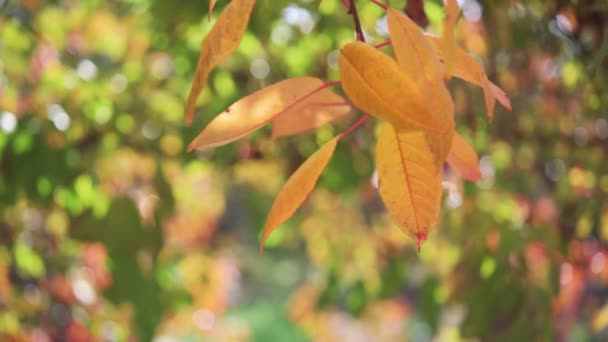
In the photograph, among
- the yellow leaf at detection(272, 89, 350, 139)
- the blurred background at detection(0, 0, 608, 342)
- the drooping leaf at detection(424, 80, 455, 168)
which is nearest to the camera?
the drooping leaf at detection(424, 80, 455, 168)

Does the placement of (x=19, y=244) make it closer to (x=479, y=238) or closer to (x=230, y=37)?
(x=479, y=238)

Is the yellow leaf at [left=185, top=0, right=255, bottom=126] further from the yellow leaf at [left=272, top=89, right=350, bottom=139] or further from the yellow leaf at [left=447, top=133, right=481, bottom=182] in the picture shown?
the yellow leaf at [left=447, top=133, right=481, bottom=182]

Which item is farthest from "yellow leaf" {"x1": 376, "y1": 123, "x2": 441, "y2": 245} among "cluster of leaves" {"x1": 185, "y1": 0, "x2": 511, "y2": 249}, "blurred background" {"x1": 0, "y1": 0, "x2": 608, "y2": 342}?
"blurred background" {"x1": 0, "y1": 0, "x2": 608, "y2": 342}

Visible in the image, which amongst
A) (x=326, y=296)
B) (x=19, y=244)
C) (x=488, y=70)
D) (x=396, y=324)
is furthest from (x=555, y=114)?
(x=396, y=324)

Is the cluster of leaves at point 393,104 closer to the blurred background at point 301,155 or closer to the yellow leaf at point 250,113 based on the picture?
the yellow leaf at point 250,113

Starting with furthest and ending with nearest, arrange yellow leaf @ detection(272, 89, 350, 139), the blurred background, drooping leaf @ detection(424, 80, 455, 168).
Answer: the blurred background < yellow leaf @ detection(272, 89, 350, 139) < drooping leaf @ detection(424, 80, 455, 168)

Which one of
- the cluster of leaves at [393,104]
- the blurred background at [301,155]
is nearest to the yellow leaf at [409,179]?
the cluster of leaves at [393,104]
